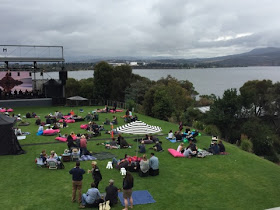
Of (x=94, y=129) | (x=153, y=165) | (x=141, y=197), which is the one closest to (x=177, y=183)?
(x=153, y=165)

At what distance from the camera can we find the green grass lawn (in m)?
9.93

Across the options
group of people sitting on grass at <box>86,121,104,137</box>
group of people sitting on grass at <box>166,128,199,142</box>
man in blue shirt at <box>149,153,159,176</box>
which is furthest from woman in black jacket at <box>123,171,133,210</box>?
group of people sitting on grass at <box>86,121,104,137</box>

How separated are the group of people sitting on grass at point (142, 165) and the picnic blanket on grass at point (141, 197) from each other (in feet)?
5.01

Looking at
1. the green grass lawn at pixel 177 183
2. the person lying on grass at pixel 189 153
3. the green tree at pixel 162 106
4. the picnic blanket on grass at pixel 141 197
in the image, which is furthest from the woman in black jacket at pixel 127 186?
the green tree at pixel 162 106

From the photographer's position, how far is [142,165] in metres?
12.1

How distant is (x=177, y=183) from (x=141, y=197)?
7.21 feet

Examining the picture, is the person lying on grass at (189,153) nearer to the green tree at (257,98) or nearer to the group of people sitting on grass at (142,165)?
the group of people sitting on grass at (142,165)

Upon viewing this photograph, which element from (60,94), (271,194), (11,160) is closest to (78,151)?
(11,160)

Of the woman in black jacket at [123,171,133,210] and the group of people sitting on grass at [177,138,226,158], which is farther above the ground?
the woman in black jacket at [123,171,133,210]

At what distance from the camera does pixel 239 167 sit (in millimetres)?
14055

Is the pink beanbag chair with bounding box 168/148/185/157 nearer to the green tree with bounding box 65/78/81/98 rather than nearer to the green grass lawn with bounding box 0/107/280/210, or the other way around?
the green grass lawn with bounding box 0/107/280/210

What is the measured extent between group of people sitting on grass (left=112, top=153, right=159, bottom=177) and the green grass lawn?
0.31 metres

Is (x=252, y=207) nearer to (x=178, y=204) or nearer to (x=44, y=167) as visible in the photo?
(x=178, y=204)

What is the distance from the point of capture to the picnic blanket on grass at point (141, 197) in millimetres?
9896
